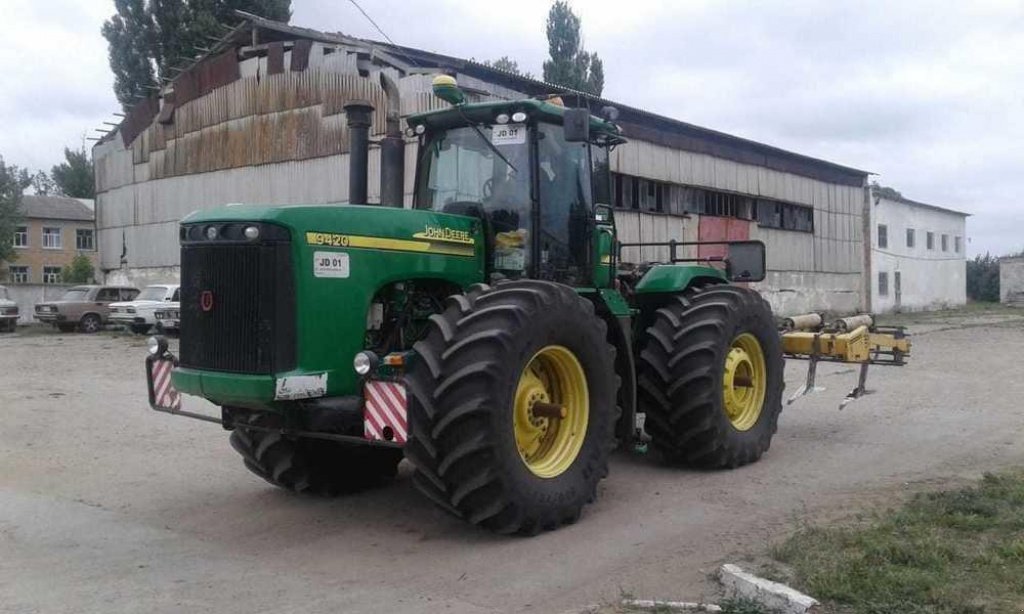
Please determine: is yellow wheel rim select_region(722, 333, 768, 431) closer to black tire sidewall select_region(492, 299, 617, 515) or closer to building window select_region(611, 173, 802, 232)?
black tire sidewall select_region(492, 299, 617, 515)

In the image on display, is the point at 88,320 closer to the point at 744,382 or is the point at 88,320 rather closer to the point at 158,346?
the point at 158,346

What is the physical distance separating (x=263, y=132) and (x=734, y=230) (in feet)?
47.9

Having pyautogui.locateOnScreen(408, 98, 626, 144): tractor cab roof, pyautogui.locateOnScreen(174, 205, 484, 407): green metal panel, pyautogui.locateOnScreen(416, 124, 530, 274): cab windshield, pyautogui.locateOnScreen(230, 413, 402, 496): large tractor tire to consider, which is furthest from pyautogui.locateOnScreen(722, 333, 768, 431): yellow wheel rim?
pyautogui.locateOnScreen(174, 205, 484, 407): green metal panel

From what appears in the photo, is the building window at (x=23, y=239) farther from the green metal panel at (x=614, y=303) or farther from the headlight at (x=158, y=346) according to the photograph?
the green metal panel at (x=614, y=303)

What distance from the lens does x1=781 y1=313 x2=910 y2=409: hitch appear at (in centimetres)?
955

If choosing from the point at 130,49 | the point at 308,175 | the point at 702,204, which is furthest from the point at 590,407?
the point at 130,49

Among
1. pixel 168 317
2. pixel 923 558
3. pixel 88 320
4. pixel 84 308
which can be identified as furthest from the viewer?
pixel 88 320

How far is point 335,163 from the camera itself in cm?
2362

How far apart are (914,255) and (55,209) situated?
162 ft

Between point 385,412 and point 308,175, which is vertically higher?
point 308,175

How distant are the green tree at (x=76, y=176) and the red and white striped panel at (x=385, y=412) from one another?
7282 centimetres

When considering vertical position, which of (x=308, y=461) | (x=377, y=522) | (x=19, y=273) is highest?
(x=19, y=273)

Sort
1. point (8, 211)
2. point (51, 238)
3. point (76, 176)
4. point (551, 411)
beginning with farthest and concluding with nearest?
point (76, 176), point (51, 238), point (8, 211), point (551, 411)

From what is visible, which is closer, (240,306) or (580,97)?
(240,306)
